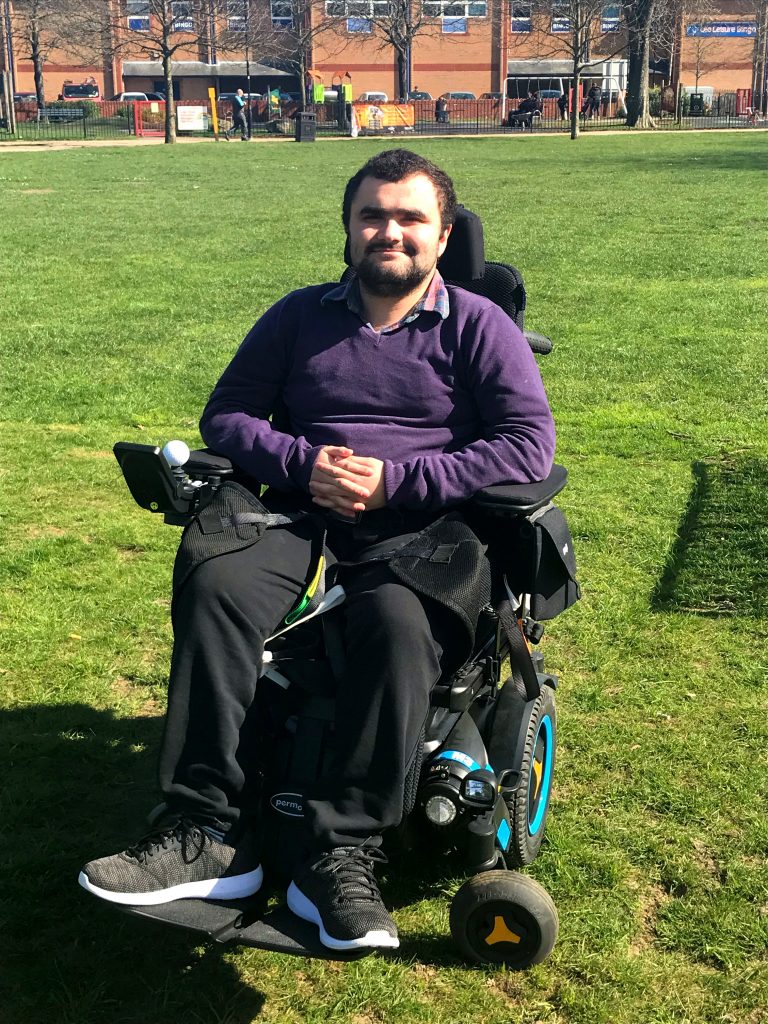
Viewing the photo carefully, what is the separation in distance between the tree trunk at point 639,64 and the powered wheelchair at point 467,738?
5200 cm

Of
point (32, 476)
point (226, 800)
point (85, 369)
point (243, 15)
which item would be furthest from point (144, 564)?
point (243, 15)

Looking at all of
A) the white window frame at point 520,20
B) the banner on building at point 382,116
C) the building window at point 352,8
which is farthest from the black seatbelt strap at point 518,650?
the building window at point 352,8

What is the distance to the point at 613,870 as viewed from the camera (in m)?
3.30

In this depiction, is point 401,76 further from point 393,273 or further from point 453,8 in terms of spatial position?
point 393,273

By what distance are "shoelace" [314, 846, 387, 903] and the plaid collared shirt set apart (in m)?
1.48

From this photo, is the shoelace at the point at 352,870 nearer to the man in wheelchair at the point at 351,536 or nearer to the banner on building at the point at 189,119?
the man in wheelchair at the point at 351,536

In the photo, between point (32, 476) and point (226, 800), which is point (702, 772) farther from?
point (32, 476)

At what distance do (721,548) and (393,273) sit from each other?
8.87ft

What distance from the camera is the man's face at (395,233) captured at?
11.2ft

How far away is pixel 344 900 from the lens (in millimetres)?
2650

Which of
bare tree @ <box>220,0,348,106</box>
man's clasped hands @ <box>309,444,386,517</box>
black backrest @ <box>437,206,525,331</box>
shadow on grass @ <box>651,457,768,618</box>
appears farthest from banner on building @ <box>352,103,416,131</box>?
man's clasped hands @ <box>309,444,386,517</box>

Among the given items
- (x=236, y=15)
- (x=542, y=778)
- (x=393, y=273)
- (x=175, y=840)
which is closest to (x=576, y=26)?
(x=236, y=15)

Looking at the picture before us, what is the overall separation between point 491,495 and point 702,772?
50.9 inches

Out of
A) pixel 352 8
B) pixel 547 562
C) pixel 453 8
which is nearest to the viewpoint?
pixel 547 562
